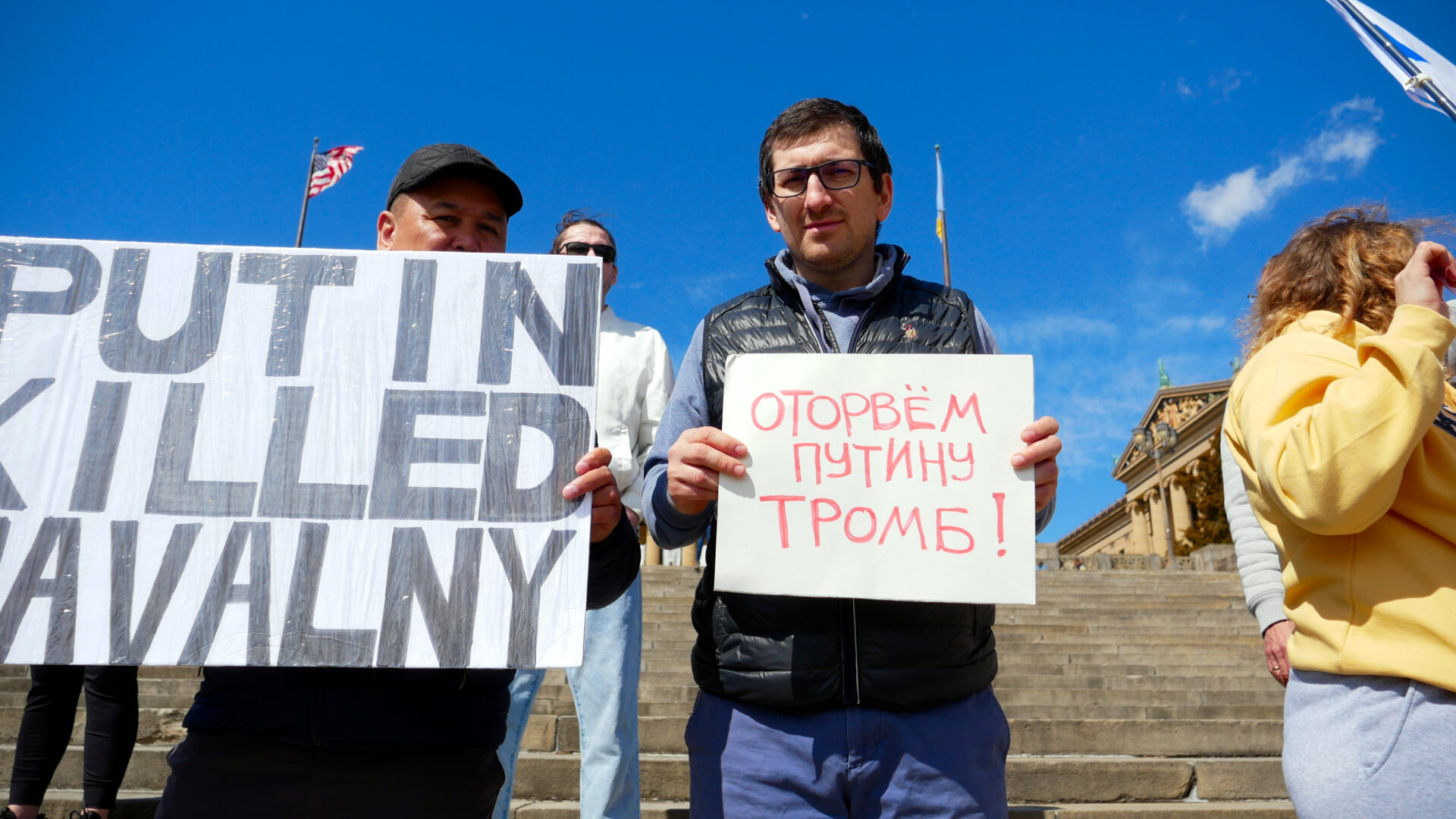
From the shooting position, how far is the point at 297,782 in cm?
161

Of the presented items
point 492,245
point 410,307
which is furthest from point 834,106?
point 410,307

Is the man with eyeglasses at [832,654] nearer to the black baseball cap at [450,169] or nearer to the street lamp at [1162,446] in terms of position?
the black baseball cap at [450,169]

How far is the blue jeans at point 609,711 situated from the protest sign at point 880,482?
134 centimetres

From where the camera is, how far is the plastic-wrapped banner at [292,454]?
5.13 feet

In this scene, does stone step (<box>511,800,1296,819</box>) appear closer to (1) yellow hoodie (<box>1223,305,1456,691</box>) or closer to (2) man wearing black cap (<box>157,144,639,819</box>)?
(2) man wearing black cap (<box>157,144,639,819</box>)

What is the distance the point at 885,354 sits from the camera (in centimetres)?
174

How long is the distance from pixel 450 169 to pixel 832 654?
141 cm

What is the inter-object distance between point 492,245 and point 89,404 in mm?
905

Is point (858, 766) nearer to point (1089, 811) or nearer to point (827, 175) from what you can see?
point (827, 175)

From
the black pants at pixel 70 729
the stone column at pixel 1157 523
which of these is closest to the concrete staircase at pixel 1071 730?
the black pants at pixel 70 729

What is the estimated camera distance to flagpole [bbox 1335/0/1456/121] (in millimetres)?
4246

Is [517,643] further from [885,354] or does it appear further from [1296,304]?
[1296,304]

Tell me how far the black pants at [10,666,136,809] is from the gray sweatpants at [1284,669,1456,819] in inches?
139

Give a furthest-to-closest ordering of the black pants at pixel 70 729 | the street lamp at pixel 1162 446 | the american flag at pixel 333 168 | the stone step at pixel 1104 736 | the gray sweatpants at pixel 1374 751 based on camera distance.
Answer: the street lamp at pixel 1162 446 → the american flag at pixel 333 168 → the stone step at pixel 1104 736 → the black pants at pixel 70 729 → the gray sweatpants at pixel 1374 751
